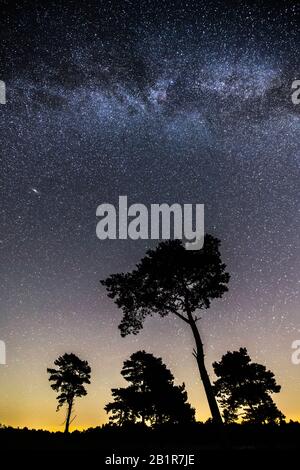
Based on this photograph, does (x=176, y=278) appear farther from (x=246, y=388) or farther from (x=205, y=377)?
(x=246, y=388)

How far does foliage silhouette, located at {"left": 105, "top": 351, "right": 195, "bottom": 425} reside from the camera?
98.0ft

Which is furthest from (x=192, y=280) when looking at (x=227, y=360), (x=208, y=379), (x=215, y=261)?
(x=227, y=360)

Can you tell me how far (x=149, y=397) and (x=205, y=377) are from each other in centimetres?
1756

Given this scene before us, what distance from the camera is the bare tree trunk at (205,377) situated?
46.3 ft

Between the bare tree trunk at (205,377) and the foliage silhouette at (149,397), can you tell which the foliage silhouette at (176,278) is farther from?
the foliage silhouette at (149,397)

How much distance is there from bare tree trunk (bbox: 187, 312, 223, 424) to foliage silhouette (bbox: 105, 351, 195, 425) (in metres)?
16.9

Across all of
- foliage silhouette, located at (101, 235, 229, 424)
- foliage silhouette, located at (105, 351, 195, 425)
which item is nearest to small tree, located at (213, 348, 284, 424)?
foliage silhouette, located at (105, 351, 195, 425)

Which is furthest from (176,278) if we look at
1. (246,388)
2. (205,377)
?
(246,388)

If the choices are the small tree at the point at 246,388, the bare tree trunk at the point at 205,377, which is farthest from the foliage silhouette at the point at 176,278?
the small tree at the point at 246,388

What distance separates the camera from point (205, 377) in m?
15.1

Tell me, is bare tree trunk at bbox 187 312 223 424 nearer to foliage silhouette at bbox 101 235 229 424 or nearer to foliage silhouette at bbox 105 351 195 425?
foliage silhouette at bbox 101 235 229 424

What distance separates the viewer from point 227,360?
94.7 ft
